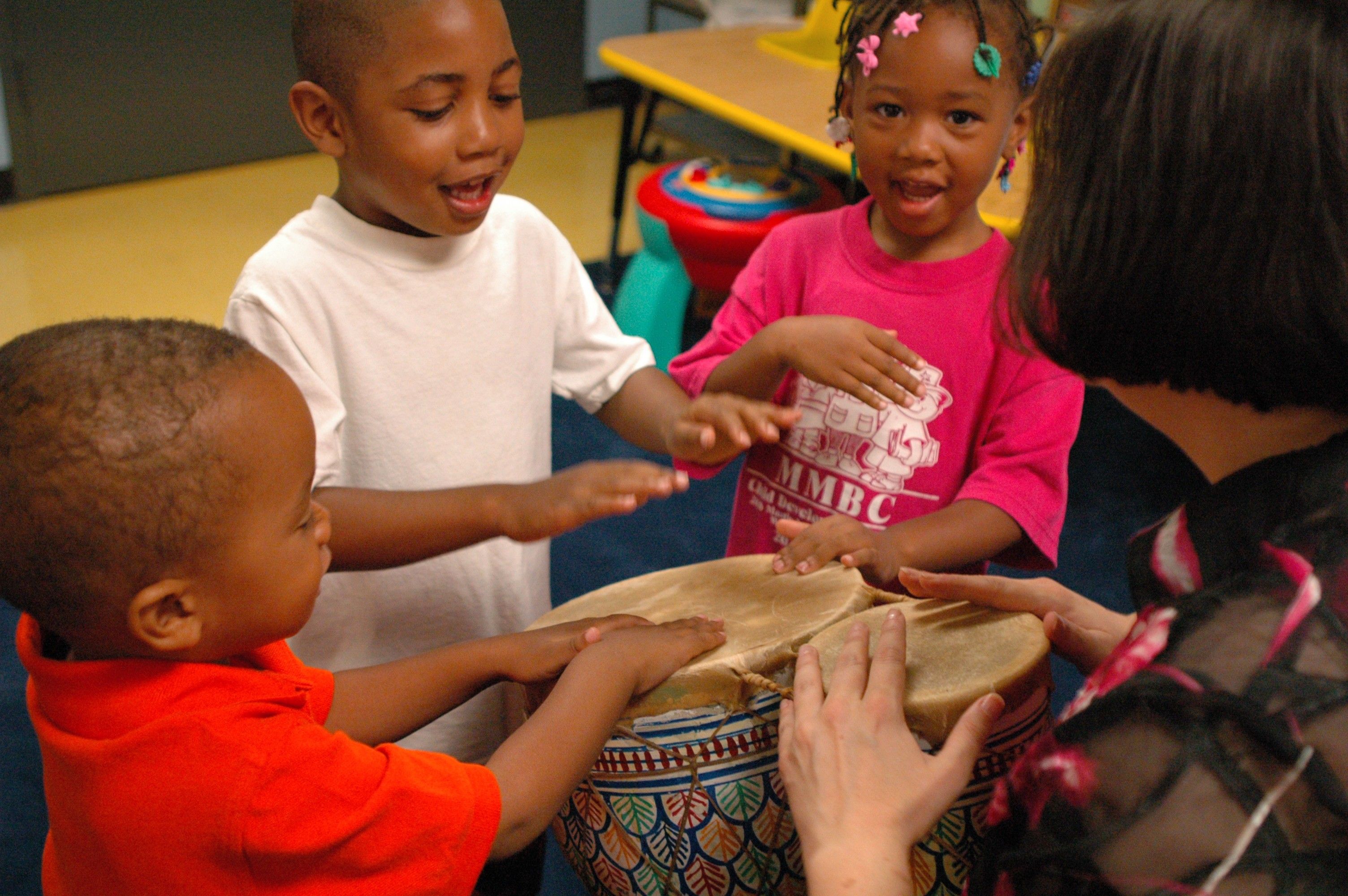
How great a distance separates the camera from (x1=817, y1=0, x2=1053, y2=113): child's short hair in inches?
52.6

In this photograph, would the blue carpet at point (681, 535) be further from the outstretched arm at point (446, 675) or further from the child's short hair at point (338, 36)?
the child's short hair at point (338, 36)

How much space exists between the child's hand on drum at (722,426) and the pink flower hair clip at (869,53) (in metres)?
0.43

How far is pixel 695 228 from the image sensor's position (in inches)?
120

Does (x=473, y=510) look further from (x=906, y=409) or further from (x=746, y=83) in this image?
(x=746, y=83)

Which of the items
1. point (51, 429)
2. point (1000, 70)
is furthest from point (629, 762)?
point (1000, 70)

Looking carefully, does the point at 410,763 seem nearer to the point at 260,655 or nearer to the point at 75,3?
the point at 260,655

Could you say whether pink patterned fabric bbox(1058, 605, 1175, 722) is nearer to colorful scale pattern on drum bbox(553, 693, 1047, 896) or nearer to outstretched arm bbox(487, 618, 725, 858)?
colorful scale pattern on drum bbox(553, 693, 1047, 896)

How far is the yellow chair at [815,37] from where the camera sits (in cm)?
347

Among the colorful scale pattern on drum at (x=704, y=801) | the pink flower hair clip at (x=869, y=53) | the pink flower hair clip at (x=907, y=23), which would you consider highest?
the pink flower hair clip at (x=907, y=23)

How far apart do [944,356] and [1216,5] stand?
0.68 m

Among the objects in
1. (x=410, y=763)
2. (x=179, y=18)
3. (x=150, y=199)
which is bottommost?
(x=150, y=199)

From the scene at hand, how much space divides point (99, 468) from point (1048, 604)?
2.84 feet

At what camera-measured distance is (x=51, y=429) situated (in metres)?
0.76

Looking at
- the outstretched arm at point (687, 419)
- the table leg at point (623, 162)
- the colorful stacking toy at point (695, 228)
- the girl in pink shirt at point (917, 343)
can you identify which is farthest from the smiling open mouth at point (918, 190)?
the table leg at point (623, 162)
